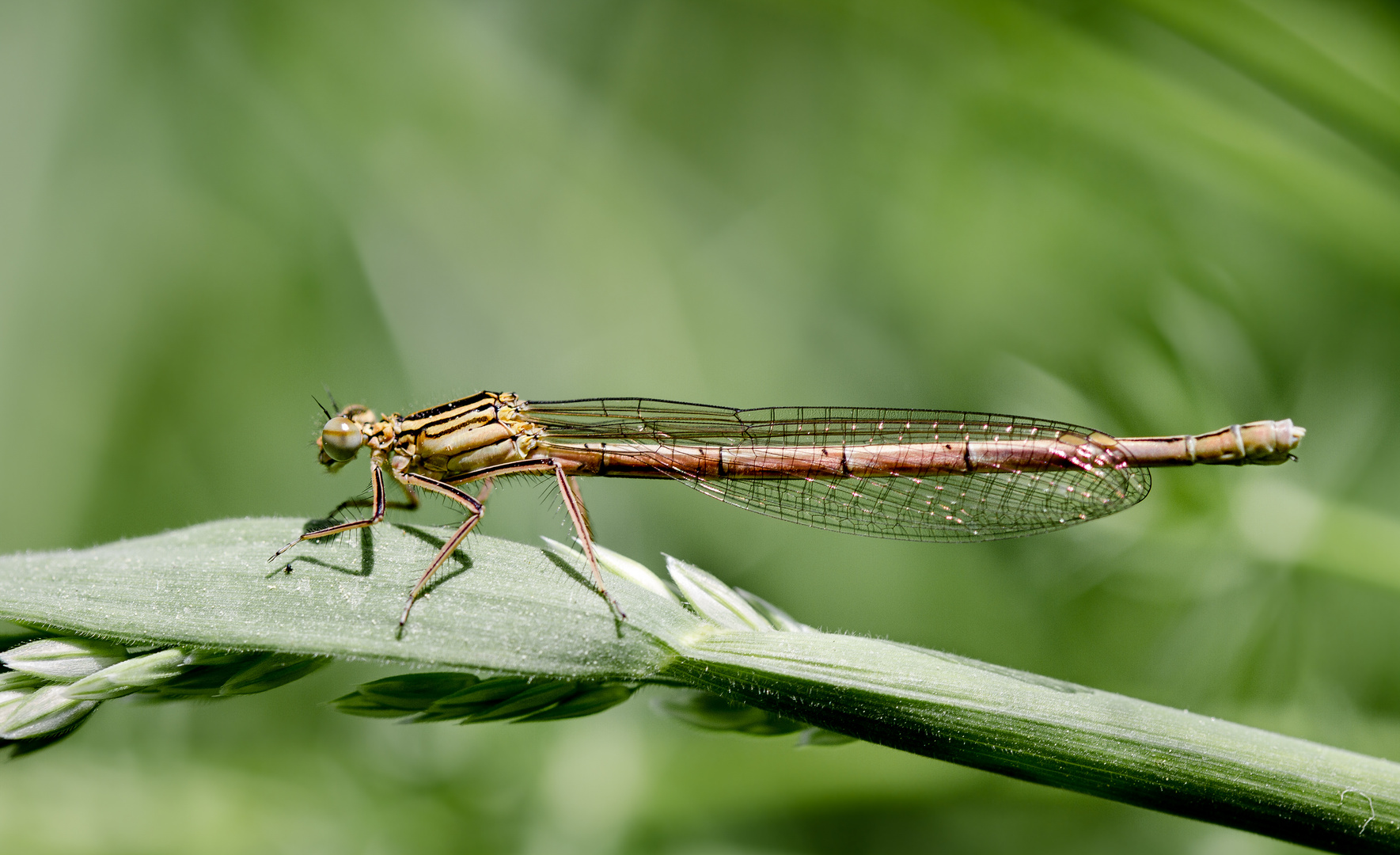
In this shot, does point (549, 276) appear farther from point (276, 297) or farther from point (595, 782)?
point (595, 782)

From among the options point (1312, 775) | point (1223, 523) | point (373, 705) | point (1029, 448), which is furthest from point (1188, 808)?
point (1223, 523)

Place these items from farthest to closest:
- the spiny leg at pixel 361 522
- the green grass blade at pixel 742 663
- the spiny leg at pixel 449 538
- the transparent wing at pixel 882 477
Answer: the transparent wing at pixel 882 477, the spiny leg at pixel 361 522, the spiny leg at pixel 449 538, the green grass blade at pixel 742 663

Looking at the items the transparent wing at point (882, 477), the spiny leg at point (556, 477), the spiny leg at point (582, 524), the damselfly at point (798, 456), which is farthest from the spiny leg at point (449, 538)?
the transparent wing at point (882, 477)

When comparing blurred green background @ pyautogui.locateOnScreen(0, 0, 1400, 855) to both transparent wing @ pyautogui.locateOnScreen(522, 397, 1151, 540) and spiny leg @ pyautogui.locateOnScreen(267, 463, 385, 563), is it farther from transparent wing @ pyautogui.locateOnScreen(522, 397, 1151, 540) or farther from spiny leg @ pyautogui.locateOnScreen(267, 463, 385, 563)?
spiny leg @ pyautogui.locateOnScreen(267, 463, 385, 563)

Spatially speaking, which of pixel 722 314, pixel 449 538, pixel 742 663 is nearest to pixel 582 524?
pixel 449 538

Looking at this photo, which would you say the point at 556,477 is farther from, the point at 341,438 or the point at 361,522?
the point at 361,522

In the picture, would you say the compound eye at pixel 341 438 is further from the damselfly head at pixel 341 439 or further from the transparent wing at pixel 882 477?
the transparent wing at pixel 882 477
